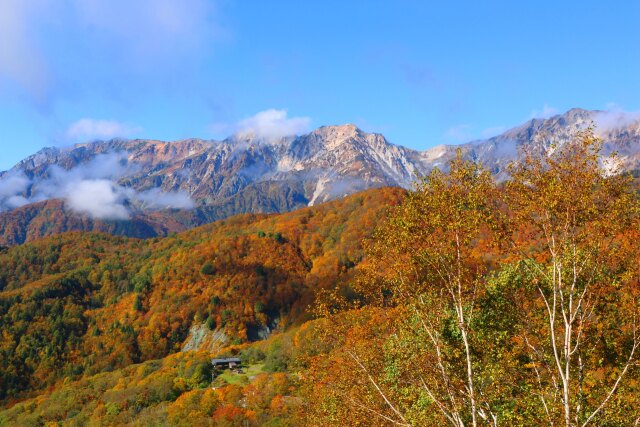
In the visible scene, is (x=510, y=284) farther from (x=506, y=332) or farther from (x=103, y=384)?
(x=103, y=384)

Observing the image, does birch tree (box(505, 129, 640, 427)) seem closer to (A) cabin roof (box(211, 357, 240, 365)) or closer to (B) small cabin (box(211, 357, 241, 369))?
(B) small cabin (box(211, 357, 241, 369))

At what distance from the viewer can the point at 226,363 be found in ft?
476

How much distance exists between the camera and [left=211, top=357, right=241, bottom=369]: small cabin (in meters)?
141

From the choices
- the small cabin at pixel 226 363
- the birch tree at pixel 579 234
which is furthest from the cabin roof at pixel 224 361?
the birch tree at pixel 579 234

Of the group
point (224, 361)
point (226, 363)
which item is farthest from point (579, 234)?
point (226, 363)

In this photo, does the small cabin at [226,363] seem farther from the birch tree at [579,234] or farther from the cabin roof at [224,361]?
the birch tree at [579,234]

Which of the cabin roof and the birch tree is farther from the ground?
the birch tree

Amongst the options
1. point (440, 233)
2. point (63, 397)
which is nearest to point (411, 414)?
point (440, 233)

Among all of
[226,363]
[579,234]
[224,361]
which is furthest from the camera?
[226,363]

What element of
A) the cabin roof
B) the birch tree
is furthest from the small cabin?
the birch tree

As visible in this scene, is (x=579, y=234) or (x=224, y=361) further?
(x=224, y=361)

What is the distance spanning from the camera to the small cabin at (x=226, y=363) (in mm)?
140875

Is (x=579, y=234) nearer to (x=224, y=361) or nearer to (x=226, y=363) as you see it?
(x=224, y=361)

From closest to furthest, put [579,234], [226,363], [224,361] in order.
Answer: [579,234] < [224,361] < [226,363]
